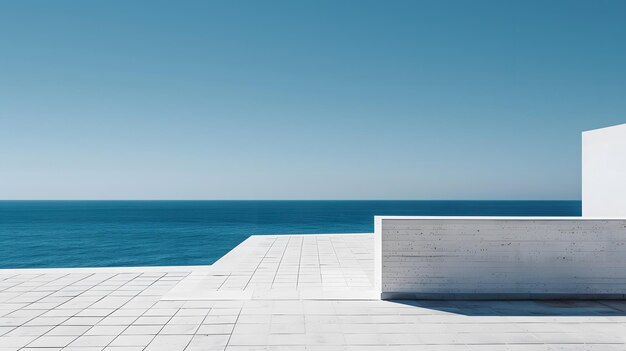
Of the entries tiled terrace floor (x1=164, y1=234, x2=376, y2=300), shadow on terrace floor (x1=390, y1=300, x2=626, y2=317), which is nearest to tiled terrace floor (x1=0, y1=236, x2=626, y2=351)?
shadow on terrace floor (x1=390, y1=300, x2=626, y2=317)

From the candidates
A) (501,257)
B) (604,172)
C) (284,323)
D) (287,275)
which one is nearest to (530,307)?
(501,257)

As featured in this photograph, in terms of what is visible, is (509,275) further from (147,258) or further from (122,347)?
(147,258)

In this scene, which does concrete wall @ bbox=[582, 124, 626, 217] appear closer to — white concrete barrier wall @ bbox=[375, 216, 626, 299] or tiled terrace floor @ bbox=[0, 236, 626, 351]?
white concrete barrier wall @ bbox=[375, 216, 626, 299]

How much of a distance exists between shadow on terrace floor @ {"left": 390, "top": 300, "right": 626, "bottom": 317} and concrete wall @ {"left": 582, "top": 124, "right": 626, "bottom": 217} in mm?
2530

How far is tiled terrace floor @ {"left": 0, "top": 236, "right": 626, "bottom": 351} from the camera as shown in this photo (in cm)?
425

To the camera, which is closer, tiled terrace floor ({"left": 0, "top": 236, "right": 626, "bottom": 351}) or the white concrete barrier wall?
tiled terrace floor ({"left": 0, "top": 236, "right": 626, "bottom": 351})

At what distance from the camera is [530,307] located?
18.1ft

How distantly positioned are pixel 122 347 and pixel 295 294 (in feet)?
8.68

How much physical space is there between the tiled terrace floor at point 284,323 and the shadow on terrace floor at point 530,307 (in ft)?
0.05

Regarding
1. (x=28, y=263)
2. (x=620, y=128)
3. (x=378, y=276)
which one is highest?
(x=620, y=128)

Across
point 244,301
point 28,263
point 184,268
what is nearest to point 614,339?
point 244,301

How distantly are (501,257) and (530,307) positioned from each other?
0.76 metres

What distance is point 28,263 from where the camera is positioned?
26.9m

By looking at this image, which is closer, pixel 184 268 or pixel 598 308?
pixel 598 308
